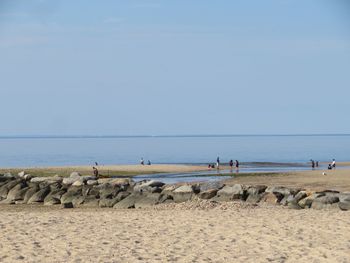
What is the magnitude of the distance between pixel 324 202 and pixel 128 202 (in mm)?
7089

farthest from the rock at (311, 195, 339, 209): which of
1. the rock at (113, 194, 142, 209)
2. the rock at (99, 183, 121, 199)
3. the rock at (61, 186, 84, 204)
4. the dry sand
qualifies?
the rock at (61, 186, 84, 204)

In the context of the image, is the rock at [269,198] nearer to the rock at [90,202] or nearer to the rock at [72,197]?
the rock at [90,202]

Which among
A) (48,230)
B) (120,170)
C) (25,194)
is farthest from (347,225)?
(120,170)

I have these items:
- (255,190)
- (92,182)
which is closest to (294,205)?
(255,190)

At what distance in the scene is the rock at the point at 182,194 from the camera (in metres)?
24.1

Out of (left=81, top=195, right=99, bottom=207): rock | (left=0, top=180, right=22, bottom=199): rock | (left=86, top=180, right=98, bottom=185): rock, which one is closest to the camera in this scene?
(left=81, top=195, right=99, bottom=207): rock

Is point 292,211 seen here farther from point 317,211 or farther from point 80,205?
point 80,205

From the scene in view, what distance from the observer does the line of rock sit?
71.1ft

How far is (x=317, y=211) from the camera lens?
63.5ft

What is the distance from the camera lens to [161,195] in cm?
2416

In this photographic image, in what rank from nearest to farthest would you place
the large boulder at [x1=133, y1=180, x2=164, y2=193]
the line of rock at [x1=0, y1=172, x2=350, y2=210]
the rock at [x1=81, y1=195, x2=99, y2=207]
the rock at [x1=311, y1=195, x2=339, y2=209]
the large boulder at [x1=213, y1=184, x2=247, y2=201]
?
the rock at [x1=311, y1=195, x2=339, y2=209] → the line of rock at [x1=0, y1=172, x2=350, y2=210] → the large boulder at [x1=213, y1=184, x2=247, y2=201] → the rock at [x1=81, y1=195, x2=99, y2=207] → the large boulder at [x1=133, y1=180, x2=164, y2=193]

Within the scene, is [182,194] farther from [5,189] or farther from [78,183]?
[5,189]

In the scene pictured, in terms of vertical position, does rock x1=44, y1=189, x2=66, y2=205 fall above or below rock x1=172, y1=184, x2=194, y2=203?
below

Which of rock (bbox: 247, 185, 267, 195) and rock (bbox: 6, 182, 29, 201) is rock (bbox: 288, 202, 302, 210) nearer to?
rock (bbox: 247, 185, 267, 195)
